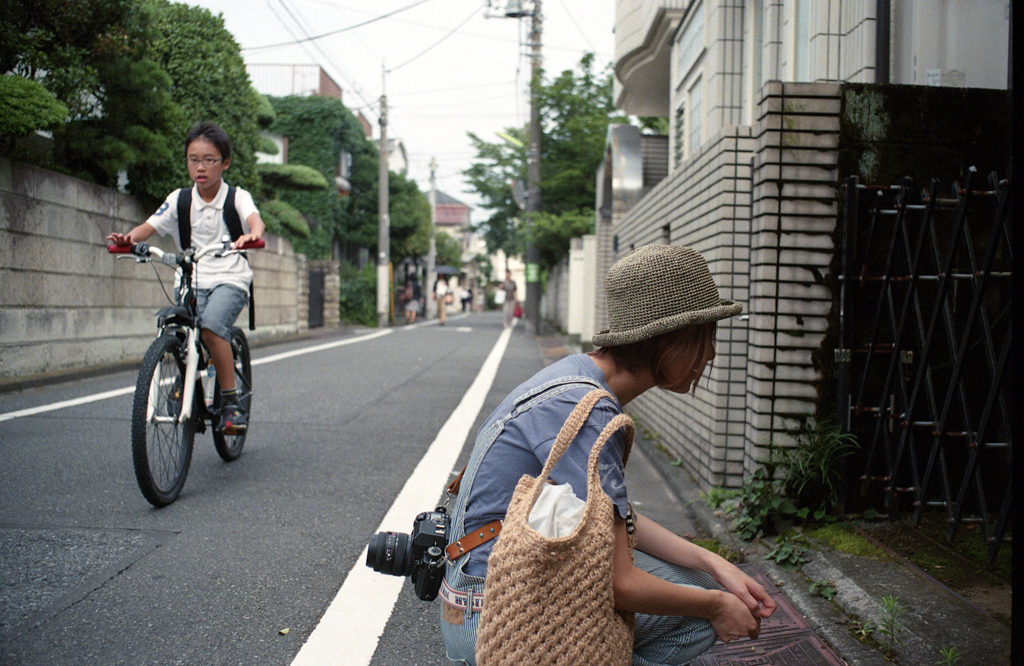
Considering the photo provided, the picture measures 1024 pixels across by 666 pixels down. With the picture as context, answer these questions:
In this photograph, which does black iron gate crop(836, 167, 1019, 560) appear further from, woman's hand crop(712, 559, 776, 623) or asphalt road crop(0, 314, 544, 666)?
asphalt road crop(0, 314, 544, 666)

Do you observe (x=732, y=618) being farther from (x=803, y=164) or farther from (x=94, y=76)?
(x=94, y=76)

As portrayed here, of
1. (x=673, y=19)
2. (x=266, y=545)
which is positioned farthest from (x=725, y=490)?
(x=673, y=19)

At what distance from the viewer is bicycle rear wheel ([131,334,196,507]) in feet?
11.2

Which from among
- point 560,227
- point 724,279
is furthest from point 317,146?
point 724,279

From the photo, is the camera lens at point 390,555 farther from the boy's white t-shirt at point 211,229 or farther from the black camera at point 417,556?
the boy's white t-shirt at point 211,229

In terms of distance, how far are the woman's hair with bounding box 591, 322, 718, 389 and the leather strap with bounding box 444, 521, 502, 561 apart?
0.45m

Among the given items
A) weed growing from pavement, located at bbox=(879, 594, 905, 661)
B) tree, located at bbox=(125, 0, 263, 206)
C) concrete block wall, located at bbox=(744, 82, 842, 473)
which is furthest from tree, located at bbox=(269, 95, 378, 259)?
weed growing from pavement, located at bbox=(879, 594, 905, 661)

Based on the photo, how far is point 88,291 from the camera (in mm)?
8711

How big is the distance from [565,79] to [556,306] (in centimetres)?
849

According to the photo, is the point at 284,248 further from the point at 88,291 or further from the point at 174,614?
the point at 174,614

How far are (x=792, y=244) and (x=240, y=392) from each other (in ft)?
10.3

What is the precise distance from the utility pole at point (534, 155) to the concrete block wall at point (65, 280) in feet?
40.8

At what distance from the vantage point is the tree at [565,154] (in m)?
19.6

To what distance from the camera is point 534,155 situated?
21328mm
